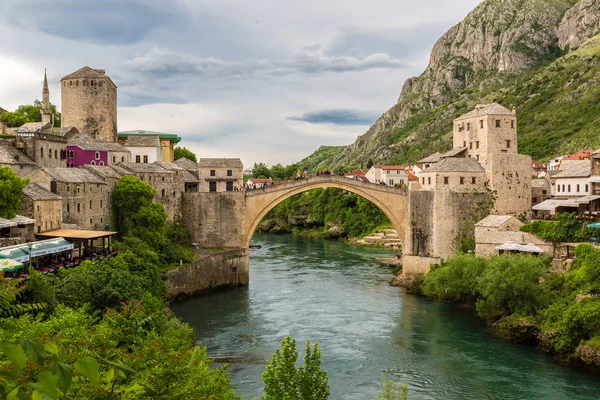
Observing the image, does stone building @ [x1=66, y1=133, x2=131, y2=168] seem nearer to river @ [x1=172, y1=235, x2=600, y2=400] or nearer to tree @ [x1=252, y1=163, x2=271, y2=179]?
river @ [x1=172, y1=235, x2=600, y2=400]

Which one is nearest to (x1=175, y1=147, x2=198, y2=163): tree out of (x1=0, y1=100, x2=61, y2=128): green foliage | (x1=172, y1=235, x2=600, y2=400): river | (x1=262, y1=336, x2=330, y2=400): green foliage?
(x1=0, y1=100, x2=61, y2=128): green foliage

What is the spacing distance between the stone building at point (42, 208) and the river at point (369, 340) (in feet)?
29.2

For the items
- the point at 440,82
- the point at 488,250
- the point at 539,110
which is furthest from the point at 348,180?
the point at 440,82

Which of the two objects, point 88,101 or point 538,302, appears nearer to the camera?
point 538,302

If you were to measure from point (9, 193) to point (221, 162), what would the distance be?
2184 cm

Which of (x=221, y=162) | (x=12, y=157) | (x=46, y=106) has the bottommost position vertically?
(x=12, y=157)

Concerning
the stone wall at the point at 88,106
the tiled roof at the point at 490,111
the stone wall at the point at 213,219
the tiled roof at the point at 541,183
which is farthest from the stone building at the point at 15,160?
the tiled roof at the point at 541,183

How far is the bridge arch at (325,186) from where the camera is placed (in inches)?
1925

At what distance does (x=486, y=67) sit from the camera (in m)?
134

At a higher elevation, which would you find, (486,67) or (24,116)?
(486,67)

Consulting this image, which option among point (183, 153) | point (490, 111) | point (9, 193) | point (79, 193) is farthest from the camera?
point (183, 153)

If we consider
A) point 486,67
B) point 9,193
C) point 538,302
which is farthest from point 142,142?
point 486,67

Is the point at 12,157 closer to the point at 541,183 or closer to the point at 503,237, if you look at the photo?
the point at 503,237

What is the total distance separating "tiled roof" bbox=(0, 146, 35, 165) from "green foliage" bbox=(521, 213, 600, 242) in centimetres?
3246
